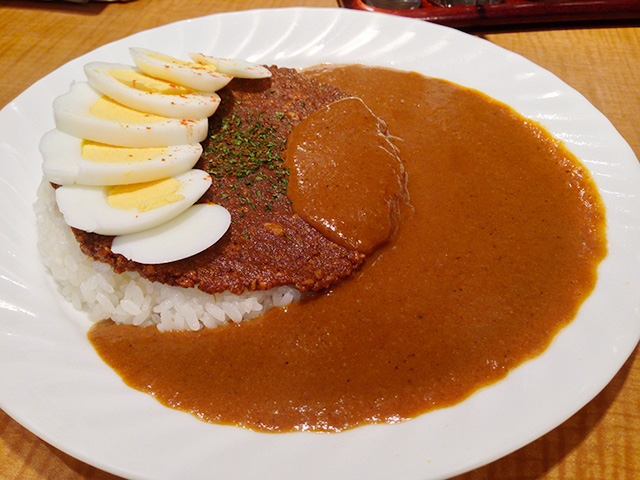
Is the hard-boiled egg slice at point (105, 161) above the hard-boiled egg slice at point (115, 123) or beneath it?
beneath

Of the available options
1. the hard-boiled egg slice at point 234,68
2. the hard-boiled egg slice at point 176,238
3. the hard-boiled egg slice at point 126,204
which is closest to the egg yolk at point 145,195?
the hard-boiled egg slice at point 126,204

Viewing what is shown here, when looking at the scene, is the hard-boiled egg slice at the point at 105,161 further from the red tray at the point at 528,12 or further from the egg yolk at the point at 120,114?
the red tray at the point at 528,12

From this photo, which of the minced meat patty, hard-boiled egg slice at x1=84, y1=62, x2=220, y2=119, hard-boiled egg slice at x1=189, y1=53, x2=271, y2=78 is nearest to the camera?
the minced meat patty

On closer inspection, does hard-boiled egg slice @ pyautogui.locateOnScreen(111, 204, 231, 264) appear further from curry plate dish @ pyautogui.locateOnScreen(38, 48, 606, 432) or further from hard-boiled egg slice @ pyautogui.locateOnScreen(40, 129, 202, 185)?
hard-boiled egg slice @ pyautogui.locateOnScreen(40, 129, 202, 185)

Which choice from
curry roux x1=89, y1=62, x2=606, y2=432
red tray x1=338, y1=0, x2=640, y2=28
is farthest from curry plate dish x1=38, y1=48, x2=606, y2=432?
red tray x1=338, y1=0, x2=640, y2=28

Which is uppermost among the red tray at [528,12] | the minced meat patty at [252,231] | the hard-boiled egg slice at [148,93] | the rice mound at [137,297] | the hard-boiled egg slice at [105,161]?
the red tray at [528,12]

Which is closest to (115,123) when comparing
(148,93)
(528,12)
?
(148,93)

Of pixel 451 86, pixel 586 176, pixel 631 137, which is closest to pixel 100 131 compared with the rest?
pixel 451 86

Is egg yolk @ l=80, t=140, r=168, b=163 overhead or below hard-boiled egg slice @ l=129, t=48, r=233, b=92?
below
